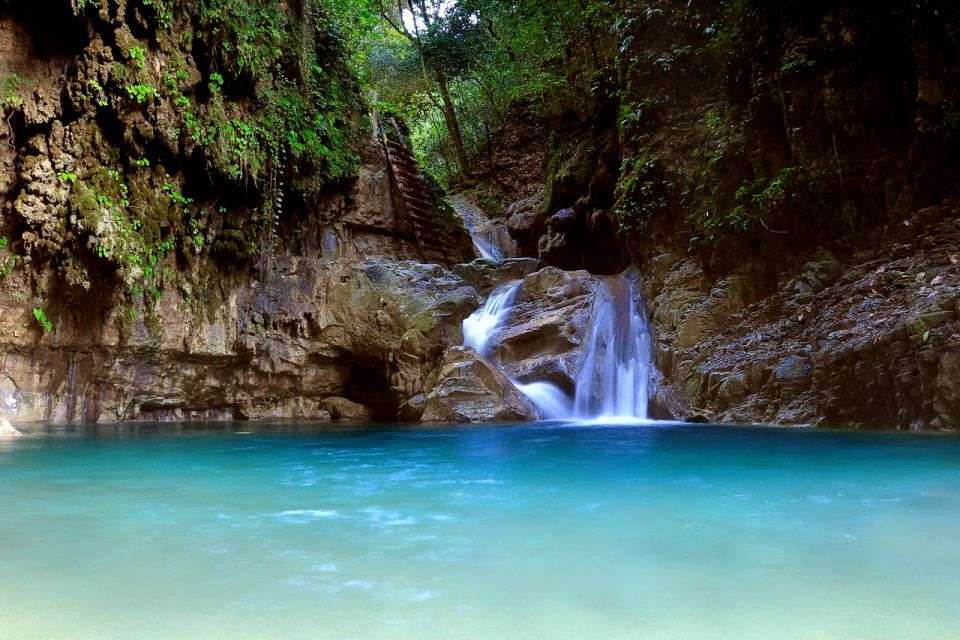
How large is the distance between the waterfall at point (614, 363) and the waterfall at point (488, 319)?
Result: 2.04 meters

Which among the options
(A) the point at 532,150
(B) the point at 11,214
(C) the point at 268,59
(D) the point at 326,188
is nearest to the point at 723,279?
(D) the point at 326,188

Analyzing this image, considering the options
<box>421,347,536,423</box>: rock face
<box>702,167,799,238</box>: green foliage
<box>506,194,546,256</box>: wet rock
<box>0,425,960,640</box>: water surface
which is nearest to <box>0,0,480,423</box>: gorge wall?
<box>421,347,536,423</box>: rock face

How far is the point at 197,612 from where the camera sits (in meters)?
1.88

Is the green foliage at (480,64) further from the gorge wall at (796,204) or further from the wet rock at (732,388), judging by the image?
the wet rock at (732,388)

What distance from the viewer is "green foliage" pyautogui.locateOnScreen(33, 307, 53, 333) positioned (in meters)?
10.6

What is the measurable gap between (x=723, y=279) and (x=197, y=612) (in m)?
11.7

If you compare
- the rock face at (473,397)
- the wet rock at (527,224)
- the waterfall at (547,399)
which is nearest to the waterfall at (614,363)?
the waterfall at (547,399)

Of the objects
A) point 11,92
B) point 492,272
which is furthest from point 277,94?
point 492,272

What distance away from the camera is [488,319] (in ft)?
46.4

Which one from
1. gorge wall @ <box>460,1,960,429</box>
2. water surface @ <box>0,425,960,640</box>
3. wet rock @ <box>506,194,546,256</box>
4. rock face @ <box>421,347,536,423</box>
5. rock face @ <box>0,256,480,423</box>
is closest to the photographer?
water surface @ <box>0,425,960,640</box>

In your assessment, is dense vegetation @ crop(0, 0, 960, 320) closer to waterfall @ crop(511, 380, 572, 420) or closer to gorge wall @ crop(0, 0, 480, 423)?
gorge wall @ crop(0, 0, 480, 423)

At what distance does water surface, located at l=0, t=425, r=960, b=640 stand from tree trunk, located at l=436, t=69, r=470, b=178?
68.2ft

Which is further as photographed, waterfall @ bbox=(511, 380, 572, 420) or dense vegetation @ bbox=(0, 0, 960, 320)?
waterfall @ bbox=(511, 380, 572, 420)

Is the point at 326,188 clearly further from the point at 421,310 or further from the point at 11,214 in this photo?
the point at 11,214
